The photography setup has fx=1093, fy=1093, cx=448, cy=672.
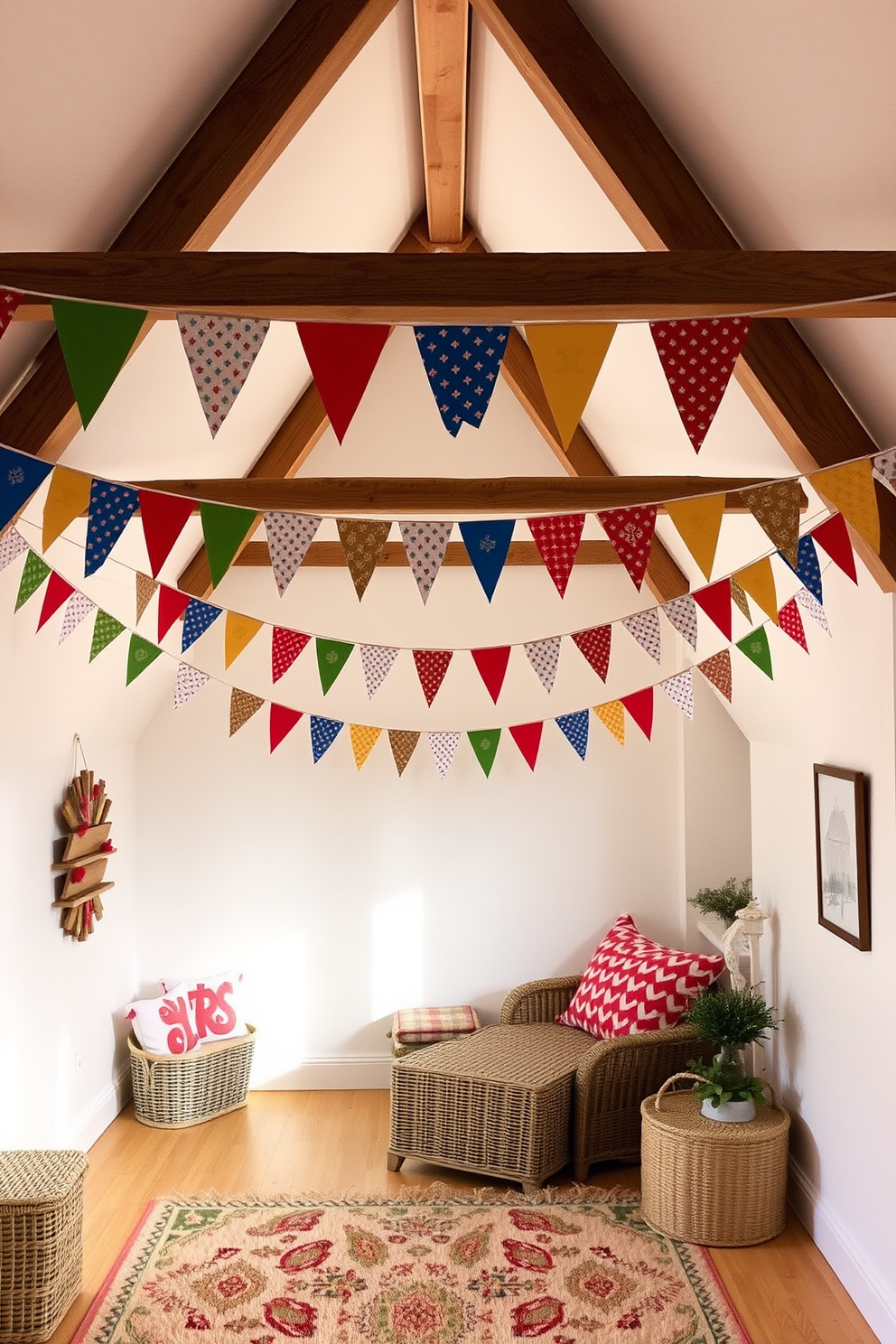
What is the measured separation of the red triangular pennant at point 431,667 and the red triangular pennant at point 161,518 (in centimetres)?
117

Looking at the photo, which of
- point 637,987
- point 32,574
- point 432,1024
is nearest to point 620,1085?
point 637,987

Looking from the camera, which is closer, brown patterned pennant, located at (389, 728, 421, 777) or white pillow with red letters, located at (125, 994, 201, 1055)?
brown patterned pennant, located at (389, 728, 421, 777)

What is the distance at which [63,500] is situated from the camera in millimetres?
2387

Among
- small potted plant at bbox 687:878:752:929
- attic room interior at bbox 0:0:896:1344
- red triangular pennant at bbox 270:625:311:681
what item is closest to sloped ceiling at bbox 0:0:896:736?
attic room interior at bbox 0:0:896:1344

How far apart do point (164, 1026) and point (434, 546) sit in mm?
2893

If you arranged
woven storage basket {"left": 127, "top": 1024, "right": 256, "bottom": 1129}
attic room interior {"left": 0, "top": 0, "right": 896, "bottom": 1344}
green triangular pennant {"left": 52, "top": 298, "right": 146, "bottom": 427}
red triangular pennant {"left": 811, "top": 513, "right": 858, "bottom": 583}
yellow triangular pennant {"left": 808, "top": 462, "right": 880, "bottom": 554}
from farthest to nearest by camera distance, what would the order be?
1. woven storage basket {"left": 127, "top": 1024, "right": 256, "bottom": 1129}
2. red triangular pennant {"left": 811, "top": 513, "right": 858, "bottom": 583}
3. yellow triangular pennant {"left": 808, "top": 462, "right": 880, "bottom": 554}
4. attic room interior {"left": 0, "top": 0, "right": 896, "bottom": 1344}
5. green triangular pennant {"left": 52, "top": 298, "right": 146, "bottom": 427}

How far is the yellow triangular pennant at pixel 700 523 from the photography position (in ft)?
7.75

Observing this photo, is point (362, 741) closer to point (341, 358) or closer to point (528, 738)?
point (528, 738)

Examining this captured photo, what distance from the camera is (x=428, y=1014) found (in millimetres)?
4688

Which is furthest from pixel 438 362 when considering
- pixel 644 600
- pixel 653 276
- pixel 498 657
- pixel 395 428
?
pixel 644 600

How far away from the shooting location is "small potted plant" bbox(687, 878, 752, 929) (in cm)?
455

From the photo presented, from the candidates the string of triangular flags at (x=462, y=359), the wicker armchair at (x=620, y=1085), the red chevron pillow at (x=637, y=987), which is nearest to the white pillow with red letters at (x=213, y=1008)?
the red chevron pillow at (x=637, y=987)

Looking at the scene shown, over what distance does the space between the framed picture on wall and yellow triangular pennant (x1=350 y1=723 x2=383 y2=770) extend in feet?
5.52

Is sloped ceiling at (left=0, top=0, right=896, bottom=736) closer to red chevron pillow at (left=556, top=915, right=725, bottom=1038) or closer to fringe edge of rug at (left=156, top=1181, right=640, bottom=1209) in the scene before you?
red chevron pillow at (left=556, top=915, right=725, bottom=1038)
